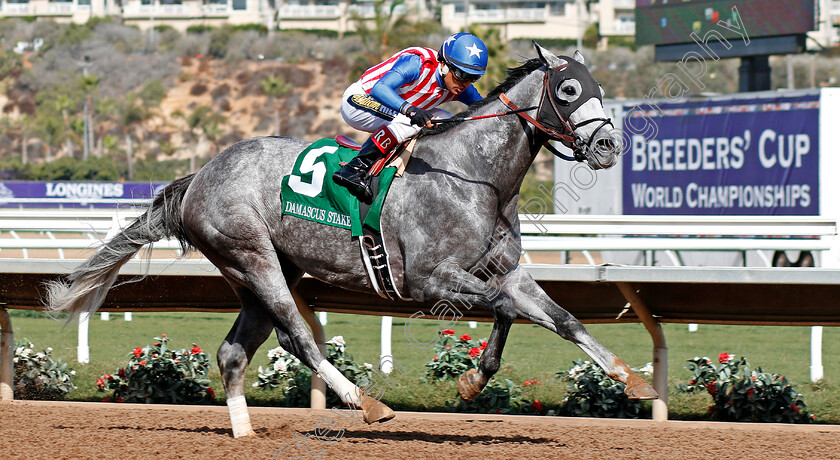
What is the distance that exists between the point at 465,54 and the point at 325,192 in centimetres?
92

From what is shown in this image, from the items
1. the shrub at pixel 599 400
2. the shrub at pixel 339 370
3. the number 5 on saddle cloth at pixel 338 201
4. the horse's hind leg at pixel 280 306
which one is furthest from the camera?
the shrub at pixel 339 370

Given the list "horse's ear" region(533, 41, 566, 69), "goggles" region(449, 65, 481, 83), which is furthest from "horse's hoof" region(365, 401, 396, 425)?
"horse's ear" region(533, 41, 566, 69)

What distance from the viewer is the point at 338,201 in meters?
4.62

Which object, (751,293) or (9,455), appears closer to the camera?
(9,455)

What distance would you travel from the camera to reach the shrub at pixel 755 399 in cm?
557

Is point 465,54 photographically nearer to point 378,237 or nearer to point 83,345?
point 378,237

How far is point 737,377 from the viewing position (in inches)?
227

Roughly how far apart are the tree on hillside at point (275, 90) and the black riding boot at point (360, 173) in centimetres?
5421

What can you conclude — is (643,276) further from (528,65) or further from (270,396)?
(270,396)

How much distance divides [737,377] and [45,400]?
4.40 m

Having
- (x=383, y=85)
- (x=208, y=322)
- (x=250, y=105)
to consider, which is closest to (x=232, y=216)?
(x=383, y=85)

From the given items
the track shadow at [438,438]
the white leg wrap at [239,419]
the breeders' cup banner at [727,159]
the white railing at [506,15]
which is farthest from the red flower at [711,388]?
the white railing at [506,15]

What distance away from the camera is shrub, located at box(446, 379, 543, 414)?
598 centimetres

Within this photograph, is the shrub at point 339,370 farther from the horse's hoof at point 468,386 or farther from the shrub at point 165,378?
the horse's hoof at point 468,386
